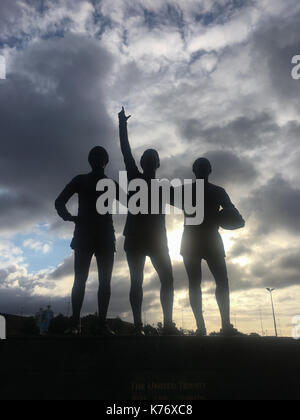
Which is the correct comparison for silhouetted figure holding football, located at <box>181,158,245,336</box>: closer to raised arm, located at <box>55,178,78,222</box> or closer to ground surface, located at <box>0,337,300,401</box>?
ground surface, located at <box>0,337,300,401</box>

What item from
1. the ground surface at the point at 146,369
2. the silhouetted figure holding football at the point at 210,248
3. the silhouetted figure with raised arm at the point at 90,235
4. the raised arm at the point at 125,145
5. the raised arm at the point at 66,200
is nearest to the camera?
the ground surface at the point at 146,369

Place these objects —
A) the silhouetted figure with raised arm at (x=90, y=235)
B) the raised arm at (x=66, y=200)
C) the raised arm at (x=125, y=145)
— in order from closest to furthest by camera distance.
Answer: the silhouetted figure with raised arm at (x=90, y=235), the raised arm at (x=66, y=200), the raised arm at (x=125, y=145)

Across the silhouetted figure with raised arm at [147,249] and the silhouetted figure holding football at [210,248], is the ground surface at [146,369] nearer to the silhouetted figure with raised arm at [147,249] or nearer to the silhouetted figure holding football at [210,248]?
the silhouetted figure with raised arm at [147,249]

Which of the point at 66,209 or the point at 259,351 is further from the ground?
the point at 66,209

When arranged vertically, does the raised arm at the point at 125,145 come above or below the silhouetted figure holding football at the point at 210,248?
above

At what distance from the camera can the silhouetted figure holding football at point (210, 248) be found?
565 cm

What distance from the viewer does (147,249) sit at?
562cm

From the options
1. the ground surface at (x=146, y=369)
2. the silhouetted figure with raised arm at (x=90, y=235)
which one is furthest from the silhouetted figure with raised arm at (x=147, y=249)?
the ground surface at (x=146, y=369)

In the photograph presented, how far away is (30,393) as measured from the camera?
4.06 metres

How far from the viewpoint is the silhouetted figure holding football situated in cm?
565

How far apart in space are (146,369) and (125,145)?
11.8 feet
